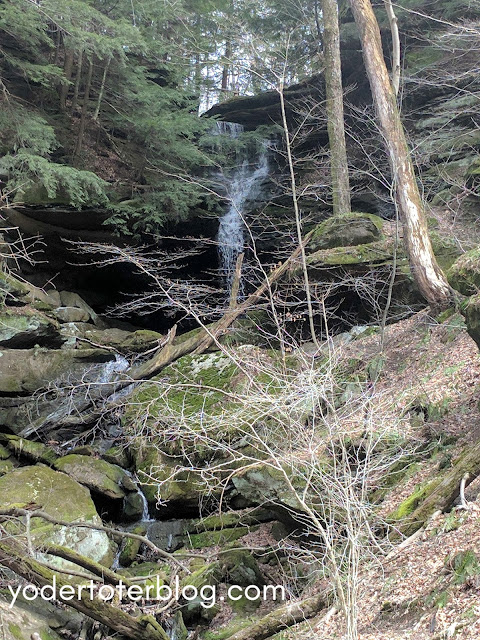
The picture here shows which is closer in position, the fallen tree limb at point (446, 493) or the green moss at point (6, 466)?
the fallen tree limb at point (446, 493)

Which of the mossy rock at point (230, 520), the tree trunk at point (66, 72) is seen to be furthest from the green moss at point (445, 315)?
the tree trunk at point (66, 72)

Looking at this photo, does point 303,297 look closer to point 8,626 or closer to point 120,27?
point 120,27

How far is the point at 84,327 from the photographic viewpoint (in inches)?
461

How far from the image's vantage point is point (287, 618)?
4293mm

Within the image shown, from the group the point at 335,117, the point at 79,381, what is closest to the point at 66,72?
the point at 335,117

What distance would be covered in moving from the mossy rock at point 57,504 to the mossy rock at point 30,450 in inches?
27.2

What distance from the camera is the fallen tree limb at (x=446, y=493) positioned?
4328mm

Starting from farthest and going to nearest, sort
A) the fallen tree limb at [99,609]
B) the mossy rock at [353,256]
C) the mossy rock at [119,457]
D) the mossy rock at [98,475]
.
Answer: the mossy rock at [353,256]
the mossy rock at [119,457]
the mossy rock at [98,475]
the fallen tree limb at [99,609]

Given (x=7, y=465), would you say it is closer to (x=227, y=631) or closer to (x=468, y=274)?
(x=227, y=631)

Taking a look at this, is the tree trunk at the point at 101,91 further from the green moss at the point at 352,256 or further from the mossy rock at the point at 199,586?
the mossy rock at the point at 199,586

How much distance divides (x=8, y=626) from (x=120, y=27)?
10.8 m

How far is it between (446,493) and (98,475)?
16.7ft

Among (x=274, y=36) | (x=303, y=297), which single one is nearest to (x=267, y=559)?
(x=303, y=297)

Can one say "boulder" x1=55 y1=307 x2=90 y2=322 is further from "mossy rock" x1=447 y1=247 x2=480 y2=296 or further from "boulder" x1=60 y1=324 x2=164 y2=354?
"mossy rock" x1=447 y1=247 x2=480 y2=296
